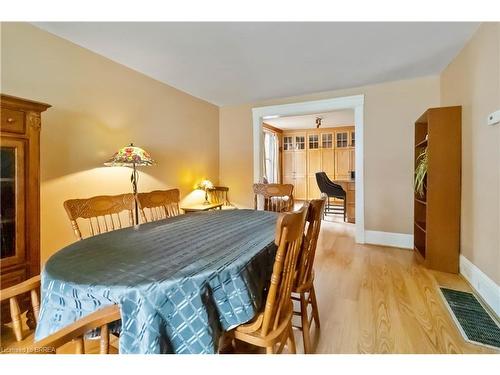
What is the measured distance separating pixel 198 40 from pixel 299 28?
0.91 m

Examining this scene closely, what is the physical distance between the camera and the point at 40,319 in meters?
1.00

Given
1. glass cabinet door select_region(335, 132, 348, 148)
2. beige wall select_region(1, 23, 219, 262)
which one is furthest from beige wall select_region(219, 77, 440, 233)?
glass cabinet door select_region(335, 132, 348, 148)

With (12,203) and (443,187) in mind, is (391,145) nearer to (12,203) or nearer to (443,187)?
(443,187)

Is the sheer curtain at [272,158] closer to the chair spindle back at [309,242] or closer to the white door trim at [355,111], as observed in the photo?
the white door trim at [355,111]

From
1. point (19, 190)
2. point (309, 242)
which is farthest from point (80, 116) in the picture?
point (309, 242)

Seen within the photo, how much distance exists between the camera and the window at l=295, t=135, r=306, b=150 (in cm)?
790

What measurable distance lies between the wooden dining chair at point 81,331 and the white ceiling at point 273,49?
2.13 metres

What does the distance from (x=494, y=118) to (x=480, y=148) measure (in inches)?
14.4

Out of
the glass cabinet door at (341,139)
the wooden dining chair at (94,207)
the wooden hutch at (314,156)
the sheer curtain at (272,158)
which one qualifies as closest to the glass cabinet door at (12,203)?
the wooden dining chair at (94,207)

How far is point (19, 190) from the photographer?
1.67 metres

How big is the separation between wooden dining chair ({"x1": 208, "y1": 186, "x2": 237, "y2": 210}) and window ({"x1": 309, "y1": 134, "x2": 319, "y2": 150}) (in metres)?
4.12
